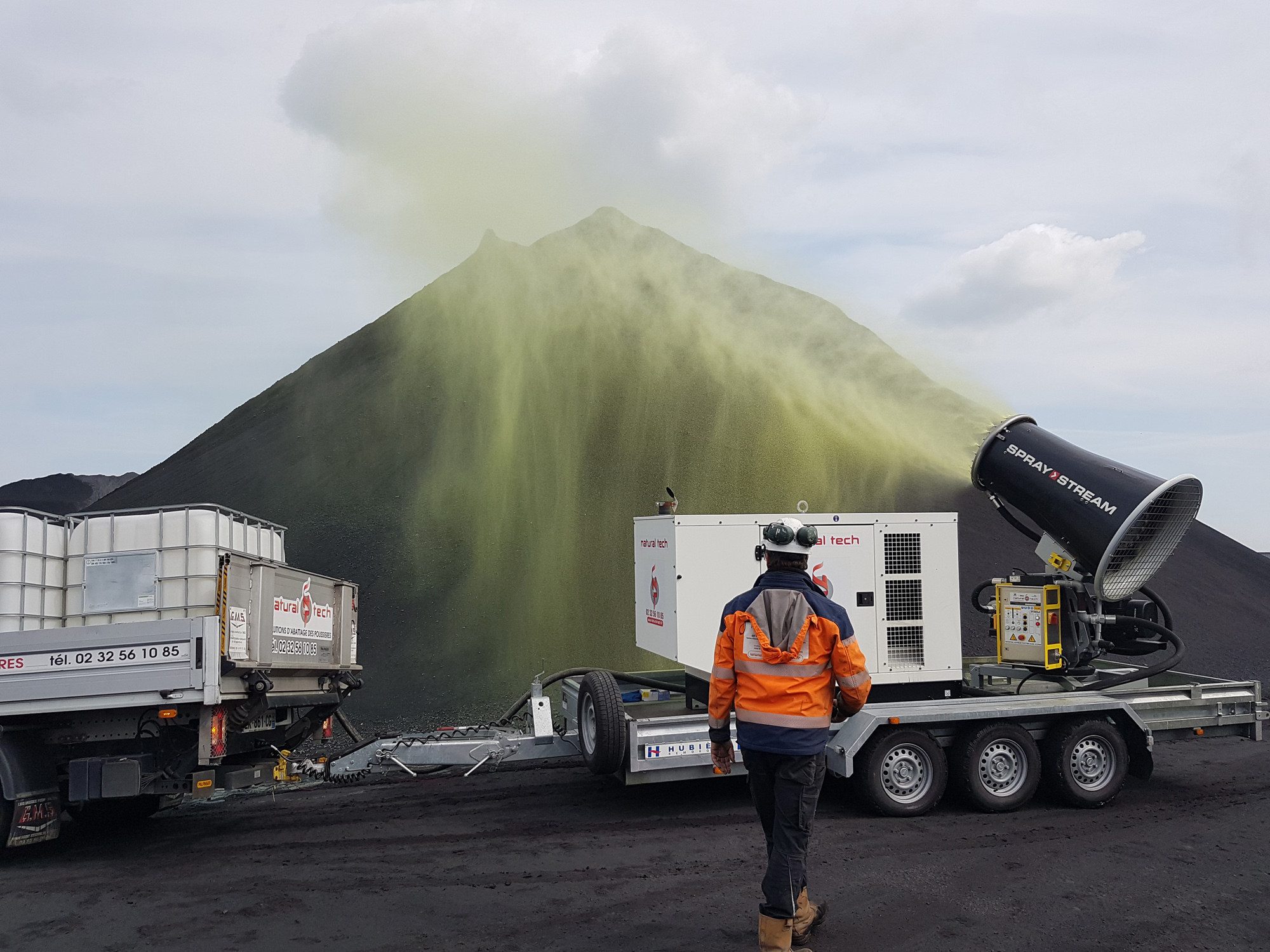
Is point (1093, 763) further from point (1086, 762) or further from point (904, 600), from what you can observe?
point (904, 600)

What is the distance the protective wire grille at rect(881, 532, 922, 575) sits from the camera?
340 inches

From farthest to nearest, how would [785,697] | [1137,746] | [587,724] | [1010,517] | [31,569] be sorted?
[1010,517]
[587,724]
[1137,746]
[31,569]
[785,697]

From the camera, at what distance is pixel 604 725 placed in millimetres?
7727

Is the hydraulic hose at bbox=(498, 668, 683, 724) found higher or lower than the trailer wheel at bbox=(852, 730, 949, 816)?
higher

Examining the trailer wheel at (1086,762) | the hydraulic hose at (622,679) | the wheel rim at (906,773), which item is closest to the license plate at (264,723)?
the hydraulic hose at (622,679)

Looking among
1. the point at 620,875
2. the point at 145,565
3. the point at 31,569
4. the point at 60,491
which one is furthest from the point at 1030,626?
the point at 60,491

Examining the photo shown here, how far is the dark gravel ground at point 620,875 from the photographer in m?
5.29

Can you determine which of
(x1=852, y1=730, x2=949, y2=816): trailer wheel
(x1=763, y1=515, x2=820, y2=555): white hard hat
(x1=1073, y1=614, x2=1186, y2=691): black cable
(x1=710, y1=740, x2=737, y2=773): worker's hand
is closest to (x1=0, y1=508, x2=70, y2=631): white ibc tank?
(x1=710, y1=740, x2=737, y2=773): worker's hand

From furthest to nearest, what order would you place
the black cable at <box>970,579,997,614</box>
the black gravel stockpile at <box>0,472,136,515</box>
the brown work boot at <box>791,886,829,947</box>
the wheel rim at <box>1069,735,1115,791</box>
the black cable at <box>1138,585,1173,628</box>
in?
1. the black gravel stockpile at <box>0,472,136,515</box>
2. the black cable at <box>970,579,997,614</box>
3. the black cable at <box>1138,585,1173,628</box>
4. the wheel rim at <box>1069,735,1115,791</box>
5. the brown work boot at <box>791,886,829,947</box>

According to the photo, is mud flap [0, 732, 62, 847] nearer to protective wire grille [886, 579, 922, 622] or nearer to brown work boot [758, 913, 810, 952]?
brown work boot [758, 913, 810, 952]

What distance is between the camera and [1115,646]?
9211 millimetres

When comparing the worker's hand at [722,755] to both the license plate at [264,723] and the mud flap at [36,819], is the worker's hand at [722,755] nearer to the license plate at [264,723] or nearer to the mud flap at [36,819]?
the license plate at [264,723]

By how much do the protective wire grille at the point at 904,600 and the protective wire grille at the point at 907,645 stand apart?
0.09 meters

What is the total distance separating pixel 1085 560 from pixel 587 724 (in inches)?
192
